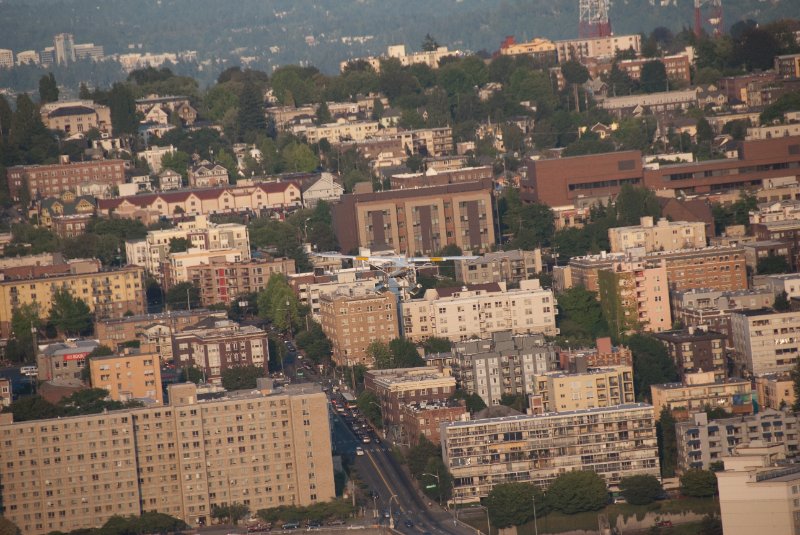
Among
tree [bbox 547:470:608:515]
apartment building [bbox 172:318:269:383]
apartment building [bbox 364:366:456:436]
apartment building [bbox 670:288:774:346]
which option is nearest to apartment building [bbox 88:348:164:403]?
apartment building [bbox 172:318:269:383]

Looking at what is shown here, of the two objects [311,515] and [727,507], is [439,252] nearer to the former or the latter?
[311,515]

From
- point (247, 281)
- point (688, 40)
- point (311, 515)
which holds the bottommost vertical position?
point (311, 515)

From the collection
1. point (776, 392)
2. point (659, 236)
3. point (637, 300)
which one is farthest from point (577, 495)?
point (659, 236)

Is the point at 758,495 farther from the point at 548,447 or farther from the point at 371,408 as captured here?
the point at 371,408

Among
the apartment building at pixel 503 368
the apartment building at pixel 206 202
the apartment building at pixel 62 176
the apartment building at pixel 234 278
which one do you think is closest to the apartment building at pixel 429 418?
the apartment building at pixel 503 368

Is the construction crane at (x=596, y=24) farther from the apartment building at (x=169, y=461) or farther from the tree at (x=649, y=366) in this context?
the apartment building at (x=169, y=461)

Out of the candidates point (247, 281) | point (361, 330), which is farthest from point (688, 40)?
point (361, 330)
